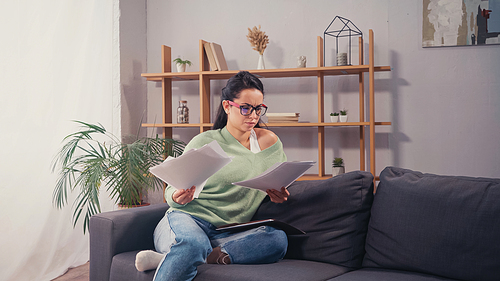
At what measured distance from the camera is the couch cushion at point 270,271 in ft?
4.64

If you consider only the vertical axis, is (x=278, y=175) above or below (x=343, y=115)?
below

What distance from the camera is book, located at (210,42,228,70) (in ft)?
10.5

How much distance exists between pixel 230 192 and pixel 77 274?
5.31 feet

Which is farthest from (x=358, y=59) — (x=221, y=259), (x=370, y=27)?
(x=221, y=259)

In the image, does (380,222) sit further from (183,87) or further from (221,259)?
(183,87)

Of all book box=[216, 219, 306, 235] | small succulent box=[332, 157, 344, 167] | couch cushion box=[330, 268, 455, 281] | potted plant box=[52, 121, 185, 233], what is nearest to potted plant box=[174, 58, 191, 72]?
potted plant box=[52, 121, 185, 233]

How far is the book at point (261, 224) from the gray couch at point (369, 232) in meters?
0.07

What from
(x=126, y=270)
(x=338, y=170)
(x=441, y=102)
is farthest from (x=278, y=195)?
(x=441, y=102)

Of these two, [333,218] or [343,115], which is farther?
[343,115]

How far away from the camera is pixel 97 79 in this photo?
321 cm

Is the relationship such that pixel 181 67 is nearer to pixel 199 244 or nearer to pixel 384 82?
pixel 384 82

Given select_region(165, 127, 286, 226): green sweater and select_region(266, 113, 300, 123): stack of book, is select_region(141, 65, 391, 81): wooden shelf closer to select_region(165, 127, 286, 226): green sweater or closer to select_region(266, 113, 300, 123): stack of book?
select_region(266, 113, 300, 123): stack of book

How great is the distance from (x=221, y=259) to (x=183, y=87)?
7.63 feet

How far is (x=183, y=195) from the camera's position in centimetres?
165
